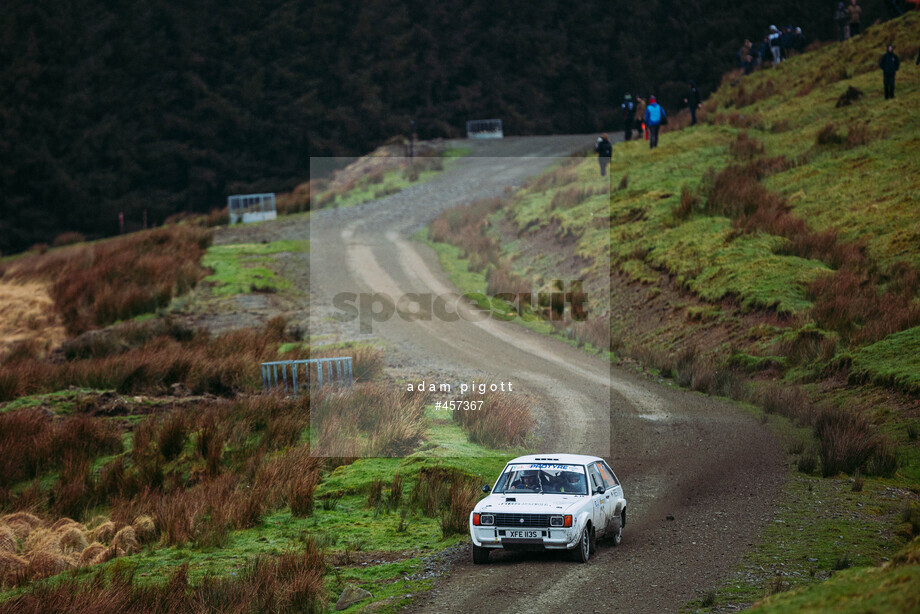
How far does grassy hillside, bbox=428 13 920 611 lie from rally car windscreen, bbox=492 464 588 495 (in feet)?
7.76

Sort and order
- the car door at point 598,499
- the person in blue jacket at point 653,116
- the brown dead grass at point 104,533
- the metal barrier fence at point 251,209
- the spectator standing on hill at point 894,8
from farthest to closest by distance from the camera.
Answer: the metal barrier fence at point 251,209
the spectator standing on hill at point 894,8
the person in blue jacket at point 653,116
the brown dead grass at point 104,533
the car door at point 598,499

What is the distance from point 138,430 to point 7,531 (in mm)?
4381

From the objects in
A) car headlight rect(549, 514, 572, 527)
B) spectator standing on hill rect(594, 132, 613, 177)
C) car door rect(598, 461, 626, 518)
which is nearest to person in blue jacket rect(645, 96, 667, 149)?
spectator standing on hill rect(594, 132, 613, 177)

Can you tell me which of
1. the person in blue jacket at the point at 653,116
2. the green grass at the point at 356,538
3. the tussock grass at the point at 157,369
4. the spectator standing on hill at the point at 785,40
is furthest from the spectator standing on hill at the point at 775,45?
the green grass at the point at 356,538

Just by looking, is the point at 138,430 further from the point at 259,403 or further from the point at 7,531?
the point at 7,531

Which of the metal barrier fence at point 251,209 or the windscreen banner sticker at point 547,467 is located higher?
the metal barrier fence at point 251,209

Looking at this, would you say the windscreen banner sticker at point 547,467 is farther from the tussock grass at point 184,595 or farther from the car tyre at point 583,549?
the tussock grass at point 184,595

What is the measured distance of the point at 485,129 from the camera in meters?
66.7

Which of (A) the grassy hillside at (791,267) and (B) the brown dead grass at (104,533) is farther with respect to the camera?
(B) the brown dead grass at (104,533)

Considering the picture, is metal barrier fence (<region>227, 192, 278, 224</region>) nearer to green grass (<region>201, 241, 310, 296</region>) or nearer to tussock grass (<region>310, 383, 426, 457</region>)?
green grass (<region>201, 241, 310, 296</region>)

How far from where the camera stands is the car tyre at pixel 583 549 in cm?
1123

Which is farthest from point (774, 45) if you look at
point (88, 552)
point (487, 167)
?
point (88, 552)

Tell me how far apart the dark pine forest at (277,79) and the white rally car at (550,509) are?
57880mm

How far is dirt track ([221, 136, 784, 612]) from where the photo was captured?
408 inches
